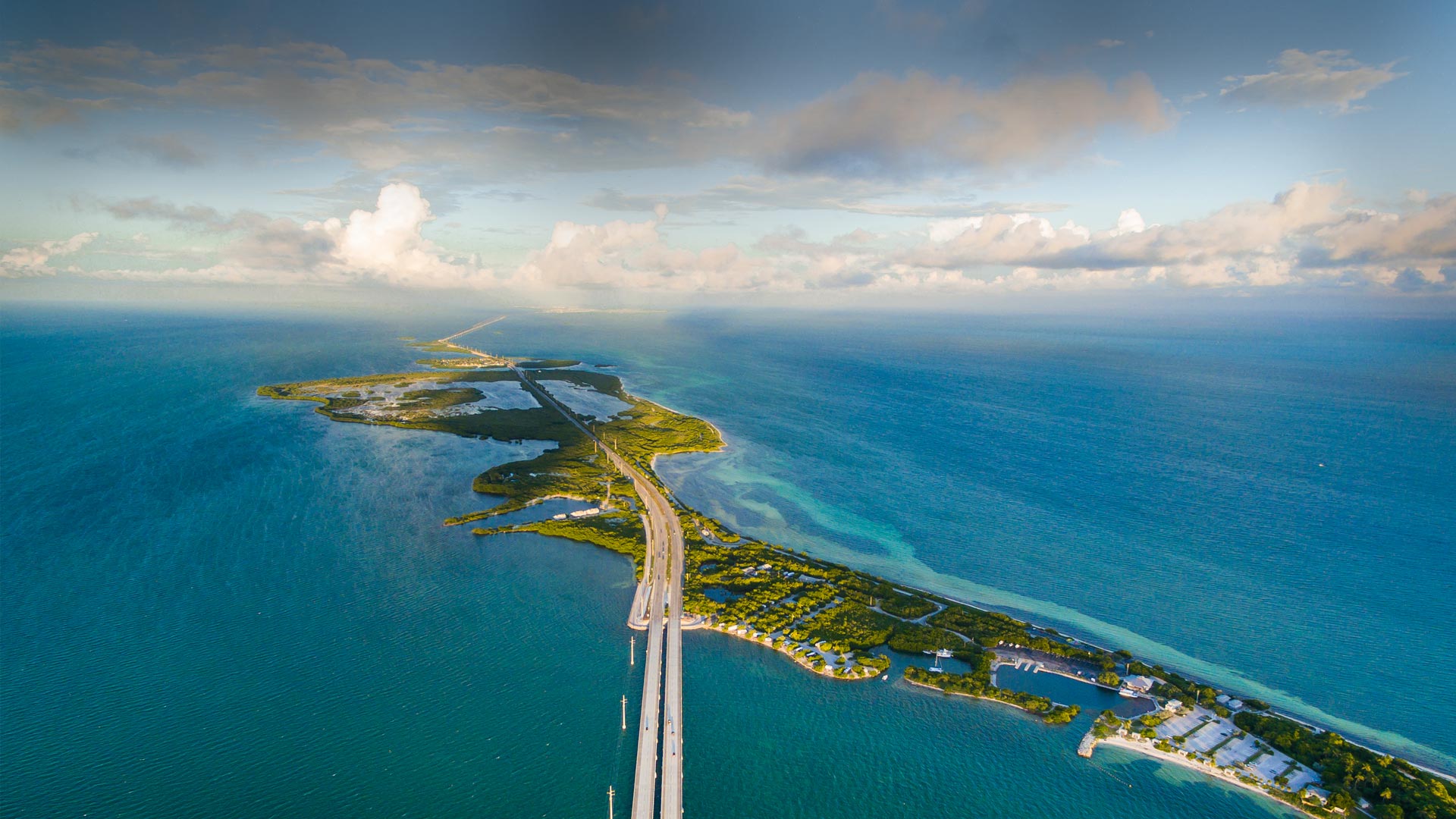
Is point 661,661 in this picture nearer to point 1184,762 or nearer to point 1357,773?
point 1184,762

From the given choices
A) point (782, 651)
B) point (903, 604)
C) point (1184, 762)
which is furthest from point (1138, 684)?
point (782, 651)

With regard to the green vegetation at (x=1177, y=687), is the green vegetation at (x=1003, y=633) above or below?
above

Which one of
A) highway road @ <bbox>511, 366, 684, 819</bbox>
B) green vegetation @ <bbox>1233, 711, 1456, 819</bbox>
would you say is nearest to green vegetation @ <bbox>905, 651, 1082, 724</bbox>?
green vegetation @ <bbox>1233, 711, 1456, 819</bbox>

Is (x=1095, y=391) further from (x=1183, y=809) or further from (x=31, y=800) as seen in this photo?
(x=31, y=800)

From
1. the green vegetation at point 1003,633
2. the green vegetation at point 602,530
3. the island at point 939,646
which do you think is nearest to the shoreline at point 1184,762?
the island at point 939,646

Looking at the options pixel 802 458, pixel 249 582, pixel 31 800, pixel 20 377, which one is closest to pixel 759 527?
pixel 802 458

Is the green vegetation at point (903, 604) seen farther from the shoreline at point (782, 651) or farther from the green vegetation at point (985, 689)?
the shoreline at point (782, 651)
